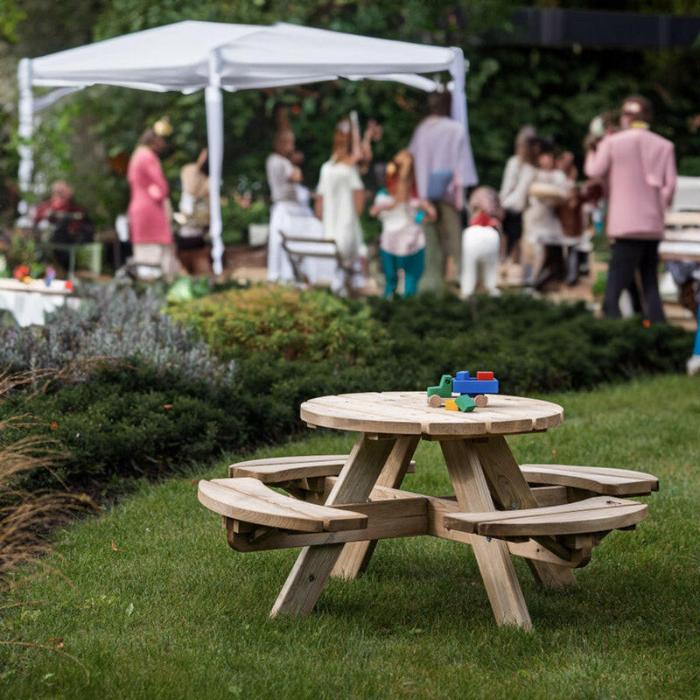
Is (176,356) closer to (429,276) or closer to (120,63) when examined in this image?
(120,63)

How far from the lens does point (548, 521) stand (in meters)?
4.62

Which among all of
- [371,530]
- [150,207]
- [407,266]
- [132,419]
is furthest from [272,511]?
[150,207]

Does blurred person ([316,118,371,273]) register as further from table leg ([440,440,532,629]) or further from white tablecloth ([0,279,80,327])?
table leg ([440,440,532,629])

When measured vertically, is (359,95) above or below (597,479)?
above

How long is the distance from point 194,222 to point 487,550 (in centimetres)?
1223


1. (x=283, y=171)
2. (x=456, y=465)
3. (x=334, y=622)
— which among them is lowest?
(x=334, y=622)

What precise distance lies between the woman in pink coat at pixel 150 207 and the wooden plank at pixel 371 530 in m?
10.4

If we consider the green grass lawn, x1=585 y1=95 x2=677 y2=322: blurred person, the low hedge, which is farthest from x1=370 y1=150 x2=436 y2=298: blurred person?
the green grass lawn

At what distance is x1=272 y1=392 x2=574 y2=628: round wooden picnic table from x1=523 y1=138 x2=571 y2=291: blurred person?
11097 millimetres

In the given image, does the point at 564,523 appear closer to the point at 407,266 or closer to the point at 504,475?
the point at 504,475

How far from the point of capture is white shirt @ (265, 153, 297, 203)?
50.6 ft

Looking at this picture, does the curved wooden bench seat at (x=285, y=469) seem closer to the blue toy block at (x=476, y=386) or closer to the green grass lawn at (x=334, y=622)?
the green grass lawn at (x=334, y=622)

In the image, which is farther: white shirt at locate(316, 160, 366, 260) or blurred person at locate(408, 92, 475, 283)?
white shirt at locate(316, 160, 366, 260)

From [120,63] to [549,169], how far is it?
575 cm
